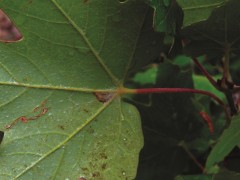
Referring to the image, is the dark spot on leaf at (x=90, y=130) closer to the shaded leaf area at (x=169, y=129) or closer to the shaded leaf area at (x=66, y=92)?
the shaded leaf area at (x=66, y=92)

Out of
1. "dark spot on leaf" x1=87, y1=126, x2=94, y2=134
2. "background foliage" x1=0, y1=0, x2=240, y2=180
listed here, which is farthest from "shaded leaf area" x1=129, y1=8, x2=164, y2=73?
"dark spot on leaf" x1=87, y1=126, x2=94, y2=134

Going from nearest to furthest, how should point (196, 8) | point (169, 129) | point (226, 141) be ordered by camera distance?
point (226, 141)
point (196, 8)
point (169, 129)

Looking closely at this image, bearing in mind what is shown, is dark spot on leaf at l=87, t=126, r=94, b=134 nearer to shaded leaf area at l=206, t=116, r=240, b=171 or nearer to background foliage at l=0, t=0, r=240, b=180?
background foliage at l=0, t=0, r=240, b=180

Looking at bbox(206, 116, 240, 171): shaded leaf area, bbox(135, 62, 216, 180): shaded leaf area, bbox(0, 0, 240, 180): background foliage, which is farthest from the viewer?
bbox(135, 62, 216, 180): shaded leaf area

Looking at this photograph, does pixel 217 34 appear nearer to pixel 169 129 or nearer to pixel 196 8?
pixel 196 8

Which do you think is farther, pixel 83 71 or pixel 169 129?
pixel 169 129

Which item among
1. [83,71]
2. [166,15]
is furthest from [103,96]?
[166,15]
